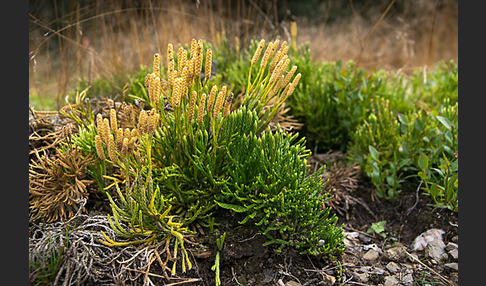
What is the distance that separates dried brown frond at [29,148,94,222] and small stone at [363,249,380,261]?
1.78 metres

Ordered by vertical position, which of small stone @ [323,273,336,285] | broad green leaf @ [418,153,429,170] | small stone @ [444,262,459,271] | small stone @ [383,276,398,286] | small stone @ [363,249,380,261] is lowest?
small stone @ [444,262,459,271]

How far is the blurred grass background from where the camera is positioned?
3932 millimetres

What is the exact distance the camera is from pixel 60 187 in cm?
244

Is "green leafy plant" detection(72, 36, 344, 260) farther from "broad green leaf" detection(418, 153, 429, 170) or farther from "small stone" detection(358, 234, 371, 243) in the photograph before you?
"broad green leaf" detection(418, 153, 429, 170)

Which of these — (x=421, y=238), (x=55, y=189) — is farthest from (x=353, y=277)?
(x=55, y=189)

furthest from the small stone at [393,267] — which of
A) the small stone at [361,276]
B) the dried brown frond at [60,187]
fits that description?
the dried brown frond at [60,187]

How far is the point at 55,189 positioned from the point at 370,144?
232 centimetres

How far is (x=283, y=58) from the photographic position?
2.29m

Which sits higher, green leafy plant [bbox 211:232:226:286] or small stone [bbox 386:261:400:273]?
green leafy plant [bbox 211:232:226:286]

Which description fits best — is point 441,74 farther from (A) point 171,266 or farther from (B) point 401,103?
(A) point 171,266

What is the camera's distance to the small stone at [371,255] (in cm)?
266

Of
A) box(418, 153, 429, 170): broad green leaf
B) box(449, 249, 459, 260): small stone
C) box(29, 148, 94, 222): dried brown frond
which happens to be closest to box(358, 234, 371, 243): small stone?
box(449, 249, 459, 260): small stone

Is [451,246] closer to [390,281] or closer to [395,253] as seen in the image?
[395,253]

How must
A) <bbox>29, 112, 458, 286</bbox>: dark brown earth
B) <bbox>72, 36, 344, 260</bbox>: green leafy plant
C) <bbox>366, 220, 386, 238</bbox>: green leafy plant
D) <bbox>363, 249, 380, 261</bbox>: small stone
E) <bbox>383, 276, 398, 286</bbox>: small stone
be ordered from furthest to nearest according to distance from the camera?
<bbox>366, 220, 386, 238</bbox>: green leafy plant, <bbox>363, 249, 380, 261</bbox>: small stone, <bbox>383, 276, 398, 286</bbox>: small stone, <bbox>29, 112, 458, 286</bbox>: dark brown earth, <bbox>72, 36, 344, 260</bbox>: green leafy plant
